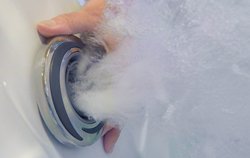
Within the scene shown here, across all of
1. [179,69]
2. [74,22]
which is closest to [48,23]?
[74,22]

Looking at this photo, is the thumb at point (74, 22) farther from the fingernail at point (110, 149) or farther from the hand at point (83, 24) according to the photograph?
the fingernail at point (110, 149)

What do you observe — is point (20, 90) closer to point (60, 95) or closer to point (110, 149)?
point (60, 95)

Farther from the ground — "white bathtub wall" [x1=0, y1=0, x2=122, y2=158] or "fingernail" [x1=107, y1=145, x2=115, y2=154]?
"white bathtub wall" [x1=0, y1=0, x2=122, y2=158]

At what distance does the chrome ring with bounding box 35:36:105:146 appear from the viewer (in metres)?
0.42

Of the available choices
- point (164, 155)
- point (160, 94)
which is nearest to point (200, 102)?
point (160, 94)

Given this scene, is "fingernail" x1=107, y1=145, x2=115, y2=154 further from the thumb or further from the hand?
the thumb

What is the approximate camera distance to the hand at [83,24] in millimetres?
452

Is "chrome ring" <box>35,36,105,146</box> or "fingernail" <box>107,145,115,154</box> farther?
"fingernail" <box>107,145,115,154</box>

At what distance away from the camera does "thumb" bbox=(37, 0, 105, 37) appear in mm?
450

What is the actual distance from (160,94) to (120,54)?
0.06 m

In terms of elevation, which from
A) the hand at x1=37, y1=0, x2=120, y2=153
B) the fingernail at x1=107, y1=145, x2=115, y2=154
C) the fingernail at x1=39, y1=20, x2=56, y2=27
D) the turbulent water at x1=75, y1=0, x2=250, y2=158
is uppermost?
the fingernail at x1=39, y1=20, x2=56, y2=27

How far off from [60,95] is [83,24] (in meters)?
0.10

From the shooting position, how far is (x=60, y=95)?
431 millimetres

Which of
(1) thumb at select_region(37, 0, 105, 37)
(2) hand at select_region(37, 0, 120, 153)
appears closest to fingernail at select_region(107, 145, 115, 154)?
(2) hand at select_region(37, 0, 120, 153)
